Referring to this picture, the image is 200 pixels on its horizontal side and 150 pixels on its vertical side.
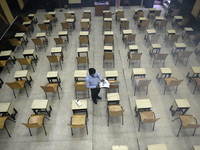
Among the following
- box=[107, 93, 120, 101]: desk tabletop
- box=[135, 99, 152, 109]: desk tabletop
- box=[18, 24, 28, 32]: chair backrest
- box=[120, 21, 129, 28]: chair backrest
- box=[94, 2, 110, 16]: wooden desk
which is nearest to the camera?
box=[135, 99, 152, 109]: desk tabletop

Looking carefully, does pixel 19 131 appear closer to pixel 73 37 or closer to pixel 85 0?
pixel 73 37

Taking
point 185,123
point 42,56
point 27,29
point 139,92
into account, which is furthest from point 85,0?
point 185,123

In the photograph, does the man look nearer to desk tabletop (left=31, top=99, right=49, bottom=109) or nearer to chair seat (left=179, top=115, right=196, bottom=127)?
desk tabletop (left=31, top=99, right=49, bottom=109)

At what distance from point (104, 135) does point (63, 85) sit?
10.1 ft

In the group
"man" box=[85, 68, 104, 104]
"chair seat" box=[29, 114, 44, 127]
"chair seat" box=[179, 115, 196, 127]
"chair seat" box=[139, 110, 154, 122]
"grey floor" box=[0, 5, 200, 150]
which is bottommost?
"grey floor" box=[0, 5, 200, 150]

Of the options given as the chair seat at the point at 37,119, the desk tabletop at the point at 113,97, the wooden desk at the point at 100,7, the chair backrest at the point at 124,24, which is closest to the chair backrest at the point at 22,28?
the wooden desk at the point at 100,7

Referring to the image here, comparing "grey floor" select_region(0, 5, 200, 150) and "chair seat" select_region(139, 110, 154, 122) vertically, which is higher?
"chair seat" select_region(139, 110, 154, 122)

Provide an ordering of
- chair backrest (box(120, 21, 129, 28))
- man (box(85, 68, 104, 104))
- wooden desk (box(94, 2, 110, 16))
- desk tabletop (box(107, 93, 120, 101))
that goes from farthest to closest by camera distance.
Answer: wooden desk (box(94, 2, 110, 16)), chair backrest (box(120, 21, 129, 28)), desk tabletop (box(107, 93, 120, 101)), man (box(85, 68, 104, 104))

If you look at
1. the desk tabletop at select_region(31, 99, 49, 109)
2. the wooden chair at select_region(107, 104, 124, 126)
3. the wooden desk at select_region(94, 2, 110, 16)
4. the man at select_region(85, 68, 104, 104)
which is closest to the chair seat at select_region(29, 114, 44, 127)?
the desk tabletop at select_region(31, 99, 49, 109)

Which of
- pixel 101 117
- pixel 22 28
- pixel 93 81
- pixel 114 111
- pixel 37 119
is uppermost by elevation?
pixel 93 81

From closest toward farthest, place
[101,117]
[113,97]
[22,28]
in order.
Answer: [113,97] → [101,117] → [22,28]

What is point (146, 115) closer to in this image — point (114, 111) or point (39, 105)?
point (114, 111)

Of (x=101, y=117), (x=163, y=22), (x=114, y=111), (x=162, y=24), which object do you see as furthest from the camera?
(x=162, y=24)

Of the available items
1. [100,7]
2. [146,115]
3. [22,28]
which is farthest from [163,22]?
[22,28]
